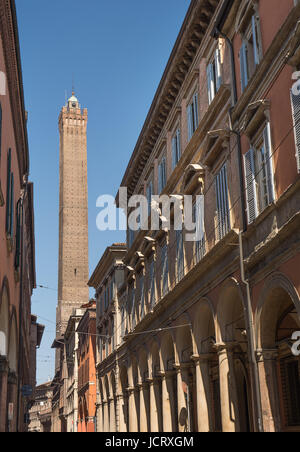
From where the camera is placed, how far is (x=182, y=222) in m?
22.5

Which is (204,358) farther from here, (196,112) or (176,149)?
(176,149)

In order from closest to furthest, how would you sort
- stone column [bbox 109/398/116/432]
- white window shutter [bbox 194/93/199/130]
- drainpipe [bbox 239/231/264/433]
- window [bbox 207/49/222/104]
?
drainpipe [bbox 239/231/264/433], window [bbox 207/49/222/104], white window shutter [bbox 194/93/199/130], stone column [bbox 109/398/116/432]

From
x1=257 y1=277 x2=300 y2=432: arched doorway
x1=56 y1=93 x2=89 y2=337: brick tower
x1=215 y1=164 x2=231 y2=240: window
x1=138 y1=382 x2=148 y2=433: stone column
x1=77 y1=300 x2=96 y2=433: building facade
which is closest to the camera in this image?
x1=257 y1=277 x2=300 y2=432: arched doorway

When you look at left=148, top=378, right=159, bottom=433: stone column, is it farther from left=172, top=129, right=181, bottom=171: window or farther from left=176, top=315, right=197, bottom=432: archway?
left=172, top=129, right=181, bottom=171: window

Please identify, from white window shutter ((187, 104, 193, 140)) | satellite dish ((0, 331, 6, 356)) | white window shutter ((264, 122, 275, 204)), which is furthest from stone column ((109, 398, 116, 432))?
white window shutter ((264, 122, 275, 204))

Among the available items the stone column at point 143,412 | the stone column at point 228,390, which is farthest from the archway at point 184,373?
the stone column at point 143,412

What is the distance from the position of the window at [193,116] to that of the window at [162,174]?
4.16m

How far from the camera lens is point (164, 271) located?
1002 inches

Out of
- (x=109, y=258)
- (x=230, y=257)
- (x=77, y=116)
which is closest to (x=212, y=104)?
(x=230, y=257)

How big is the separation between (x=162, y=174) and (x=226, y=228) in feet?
31.9

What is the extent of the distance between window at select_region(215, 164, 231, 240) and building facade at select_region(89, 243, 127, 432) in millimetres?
17927

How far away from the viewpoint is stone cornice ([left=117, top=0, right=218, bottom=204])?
20.3m

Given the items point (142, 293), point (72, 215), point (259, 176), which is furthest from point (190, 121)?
point (72, 215)

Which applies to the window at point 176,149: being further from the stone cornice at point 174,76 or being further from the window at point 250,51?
the window at point 250,51
